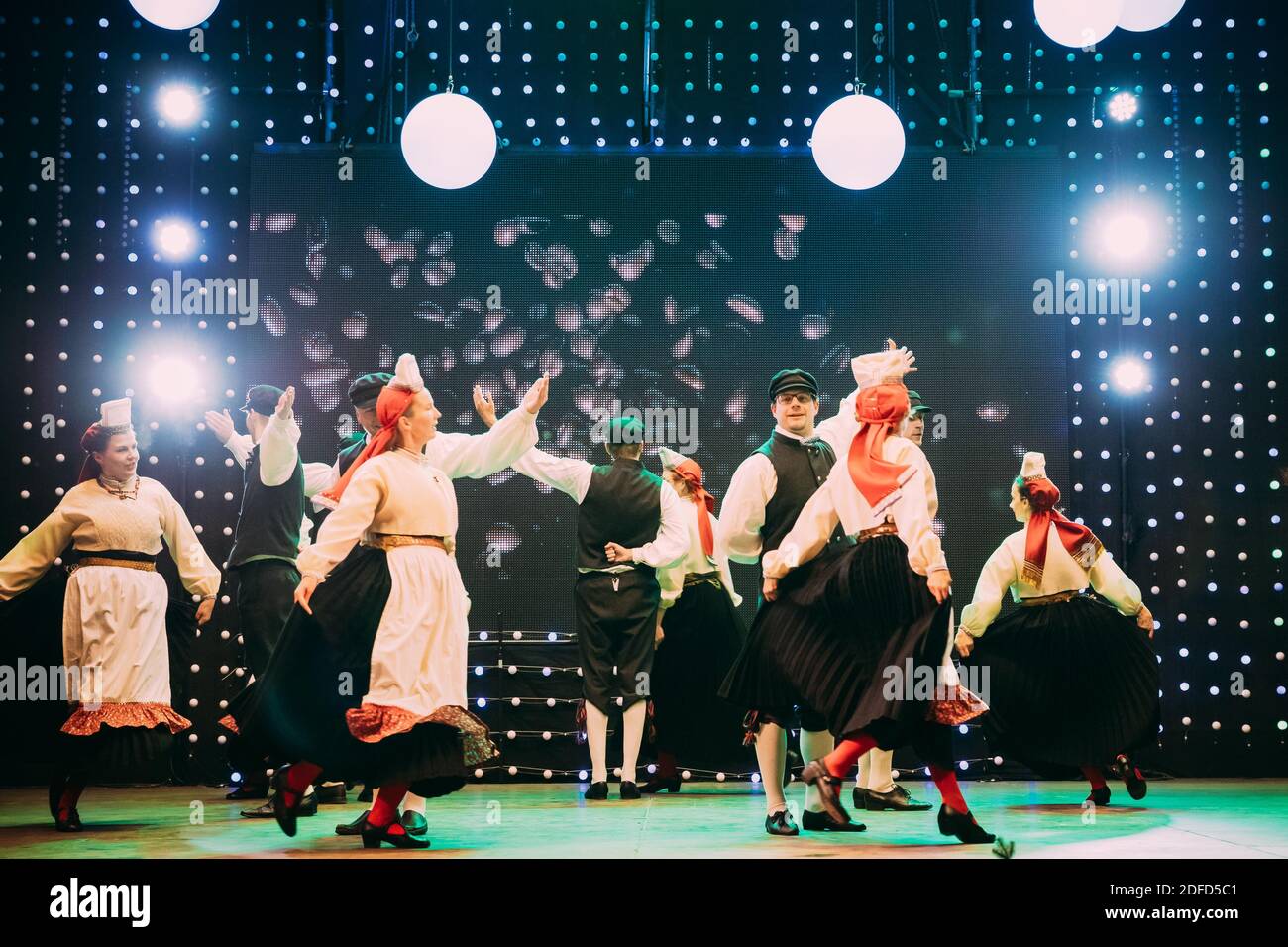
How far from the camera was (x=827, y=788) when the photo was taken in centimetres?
416

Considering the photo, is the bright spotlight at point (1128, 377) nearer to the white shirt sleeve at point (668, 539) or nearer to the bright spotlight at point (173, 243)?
the white shirt sleeve at point (668, 539)

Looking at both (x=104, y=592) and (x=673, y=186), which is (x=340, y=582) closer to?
(x=104, y=592)

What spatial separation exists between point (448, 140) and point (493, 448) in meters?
2.00

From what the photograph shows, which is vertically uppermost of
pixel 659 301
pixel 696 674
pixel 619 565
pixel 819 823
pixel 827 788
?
pixel 659 301

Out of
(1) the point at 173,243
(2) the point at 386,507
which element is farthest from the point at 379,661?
(1) the point at 173,243

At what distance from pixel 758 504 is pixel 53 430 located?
3885mm

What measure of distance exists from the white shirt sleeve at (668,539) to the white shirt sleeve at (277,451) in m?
1.56

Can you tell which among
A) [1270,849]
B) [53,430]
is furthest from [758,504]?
[53,430]

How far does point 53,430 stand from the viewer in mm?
6934

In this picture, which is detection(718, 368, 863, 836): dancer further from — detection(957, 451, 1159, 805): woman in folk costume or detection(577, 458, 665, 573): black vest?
detection(577, 458, 665, 573): black vest

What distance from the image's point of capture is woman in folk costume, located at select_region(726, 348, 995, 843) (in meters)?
4.12

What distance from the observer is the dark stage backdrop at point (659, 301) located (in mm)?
7035

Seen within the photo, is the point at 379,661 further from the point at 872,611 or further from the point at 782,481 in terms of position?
the point at 782,481

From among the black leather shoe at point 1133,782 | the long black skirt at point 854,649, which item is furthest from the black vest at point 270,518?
the black leather shoe at point 1133,782
